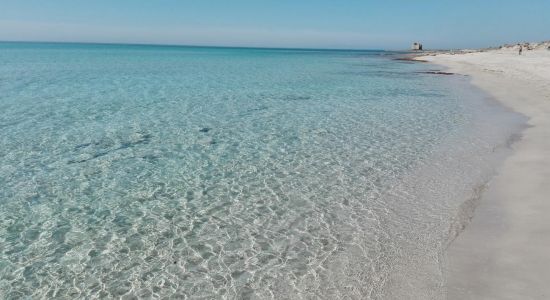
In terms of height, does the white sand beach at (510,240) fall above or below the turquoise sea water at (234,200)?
above

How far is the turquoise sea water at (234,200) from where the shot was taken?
5723 millimetres

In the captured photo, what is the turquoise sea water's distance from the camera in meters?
5.72

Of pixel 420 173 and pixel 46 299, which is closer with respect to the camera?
pixel 46 299

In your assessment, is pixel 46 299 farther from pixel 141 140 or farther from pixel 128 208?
pixel 141 140

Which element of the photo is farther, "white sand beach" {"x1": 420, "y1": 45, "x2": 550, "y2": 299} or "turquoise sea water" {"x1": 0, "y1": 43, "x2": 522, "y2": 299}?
"turquoise sea water" {"x1": 0, "y1": 43, "x2": 522, "y2": 299}

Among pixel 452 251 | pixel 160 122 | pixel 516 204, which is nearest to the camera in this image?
pixel 452 251

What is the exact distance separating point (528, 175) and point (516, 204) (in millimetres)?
1947

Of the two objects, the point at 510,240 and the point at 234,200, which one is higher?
the point at 510,240

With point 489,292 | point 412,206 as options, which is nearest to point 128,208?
point 412,206

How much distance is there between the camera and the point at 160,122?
15.8 metres

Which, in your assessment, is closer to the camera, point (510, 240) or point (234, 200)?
point (510, 240)

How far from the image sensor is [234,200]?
8391mm

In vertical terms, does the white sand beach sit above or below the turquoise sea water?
above

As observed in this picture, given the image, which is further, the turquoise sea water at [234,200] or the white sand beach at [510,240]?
the turquoise sea water at [234,200]
